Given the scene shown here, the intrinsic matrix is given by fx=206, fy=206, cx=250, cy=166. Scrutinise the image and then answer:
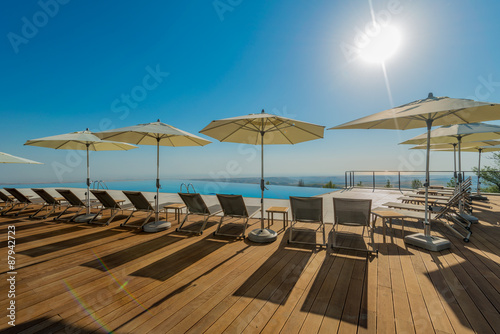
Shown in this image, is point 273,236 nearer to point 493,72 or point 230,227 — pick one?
point 230,227

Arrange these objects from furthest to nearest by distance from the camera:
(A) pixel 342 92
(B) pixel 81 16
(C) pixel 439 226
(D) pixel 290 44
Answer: (A) pixel 342 92 < (D) pixel 290 44 < (B) pixel 81 16 < (C) pixel 439 226

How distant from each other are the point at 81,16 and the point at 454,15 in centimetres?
1364

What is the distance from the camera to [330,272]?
2.58 m

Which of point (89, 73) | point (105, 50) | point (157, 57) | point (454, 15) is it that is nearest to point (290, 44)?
point (454, 15)

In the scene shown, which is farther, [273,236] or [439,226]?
[439,226]

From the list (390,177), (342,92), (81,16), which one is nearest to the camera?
(81,16)

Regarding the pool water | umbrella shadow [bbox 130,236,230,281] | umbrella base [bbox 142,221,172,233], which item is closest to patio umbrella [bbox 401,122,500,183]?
umbrella shadow [bbox 130,236,230,281]

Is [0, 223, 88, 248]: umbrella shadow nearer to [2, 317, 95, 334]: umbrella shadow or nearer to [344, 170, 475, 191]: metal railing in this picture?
[2, 317, 95, 334]: umbrella shadow

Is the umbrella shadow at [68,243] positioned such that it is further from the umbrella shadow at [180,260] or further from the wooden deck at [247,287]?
the umbrella shadow at [180,260]

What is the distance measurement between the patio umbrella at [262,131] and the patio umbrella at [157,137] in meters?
0.68

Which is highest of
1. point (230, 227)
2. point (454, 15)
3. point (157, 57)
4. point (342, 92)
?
point (157, 57)

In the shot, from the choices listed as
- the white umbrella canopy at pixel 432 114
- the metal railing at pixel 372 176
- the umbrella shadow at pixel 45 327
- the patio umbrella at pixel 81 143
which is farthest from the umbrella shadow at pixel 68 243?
the metal railing at pixel 372 176

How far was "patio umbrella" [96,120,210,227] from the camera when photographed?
4128 mm

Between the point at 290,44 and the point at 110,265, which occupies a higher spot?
the point at 290,44
